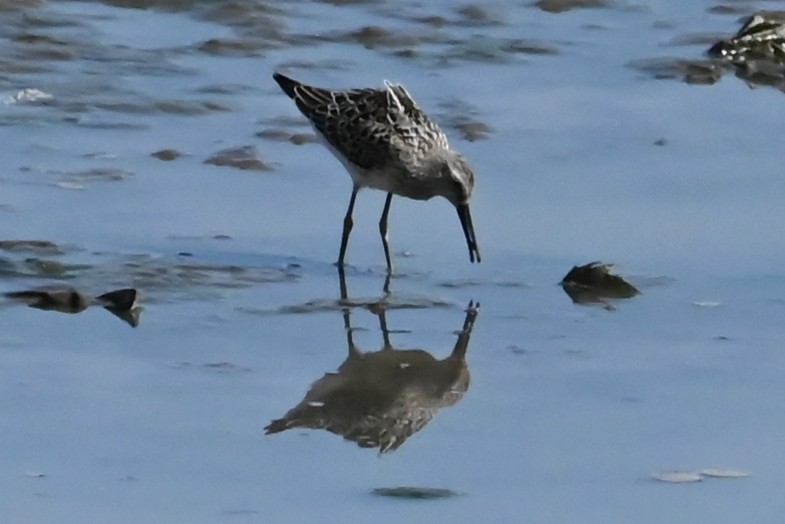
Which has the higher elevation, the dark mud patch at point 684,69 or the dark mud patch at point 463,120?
the dark mud patch at point 463,120

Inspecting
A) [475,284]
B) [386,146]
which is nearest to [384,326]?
[475,284]

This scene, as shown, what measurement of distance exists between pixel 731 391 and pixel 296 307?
5.34 feet

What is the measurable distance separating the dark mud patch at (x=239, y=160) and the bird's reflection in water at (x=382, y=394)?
5.75 ft

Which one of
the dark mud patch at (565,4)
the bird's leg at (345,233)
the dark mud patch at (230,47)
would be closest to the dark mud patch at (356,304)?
the bird's leg at (345,233)

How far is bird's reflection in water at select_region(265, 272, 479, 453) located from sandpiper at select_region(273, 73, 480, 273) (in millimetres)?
994

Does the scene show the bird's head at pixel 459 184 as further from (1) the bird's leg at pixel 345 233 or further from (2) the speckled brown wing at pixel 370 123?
(1) the bird's leg at pixel 345 233

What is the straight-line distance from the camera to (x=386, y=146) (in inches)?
346

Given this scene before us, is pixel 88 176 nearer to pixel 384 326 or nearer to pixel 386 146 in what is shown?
pixel 386 146

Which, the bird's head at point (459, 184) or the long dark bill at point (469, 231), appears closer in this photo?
the long dark bill at point (469, 231)

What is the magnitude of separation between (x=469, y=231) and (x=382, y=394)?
1.42 meters

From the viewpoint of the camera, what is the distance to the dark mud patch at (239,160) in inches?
363

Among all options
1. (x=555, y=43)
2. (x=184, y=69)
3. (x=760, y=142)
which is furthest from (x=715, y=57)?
(x=184, y=69)

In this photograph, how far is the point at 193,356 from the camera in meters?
7.13

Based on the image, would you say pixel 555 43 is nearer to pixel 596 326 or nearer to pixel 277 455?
pixel 596 326
